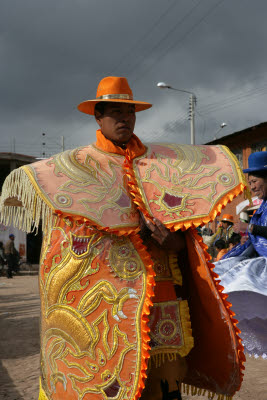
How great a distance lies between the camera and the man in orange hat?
2.38 m

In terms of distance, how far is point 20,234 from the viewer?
2064 centimetres

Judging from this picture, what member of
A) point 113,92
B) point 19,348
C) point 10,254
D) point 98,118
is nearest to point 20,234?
point 10,254

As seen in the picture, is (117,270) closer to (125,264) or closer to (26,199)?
(125,264)

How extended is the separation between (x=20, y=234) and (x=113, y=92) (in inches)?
735

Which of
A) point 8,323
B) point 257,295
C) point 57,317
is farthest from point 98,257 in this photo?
point 8,323

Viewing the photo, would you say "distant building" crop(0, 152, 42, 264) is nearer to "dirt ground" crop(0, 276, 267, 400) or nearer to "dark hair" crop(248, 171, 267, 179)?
"dirt ground" crop(0, 276, 267, 400)

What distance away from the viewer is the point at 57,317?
247 centimetres

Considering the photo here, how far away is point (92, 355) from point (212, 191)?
41.8 inches

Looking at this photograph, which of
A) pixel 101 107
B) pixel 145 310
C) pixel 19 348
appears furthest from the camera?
pixel 19 348

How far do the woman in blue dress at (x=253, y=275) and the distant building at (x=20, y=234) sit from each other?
15915 millimetres

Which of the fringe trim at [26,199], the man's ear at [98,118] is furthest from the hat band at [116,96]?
the fringe trim at [26,199]

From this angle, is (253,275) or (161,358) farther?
(253,275)

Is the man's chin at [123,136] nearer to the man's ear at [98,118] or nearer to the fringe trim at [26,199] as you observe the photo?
the man's ear at [98,118]

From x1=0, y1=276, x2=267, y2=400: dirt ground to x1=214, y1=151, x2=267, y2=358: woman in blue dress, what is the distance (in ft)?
2.53
